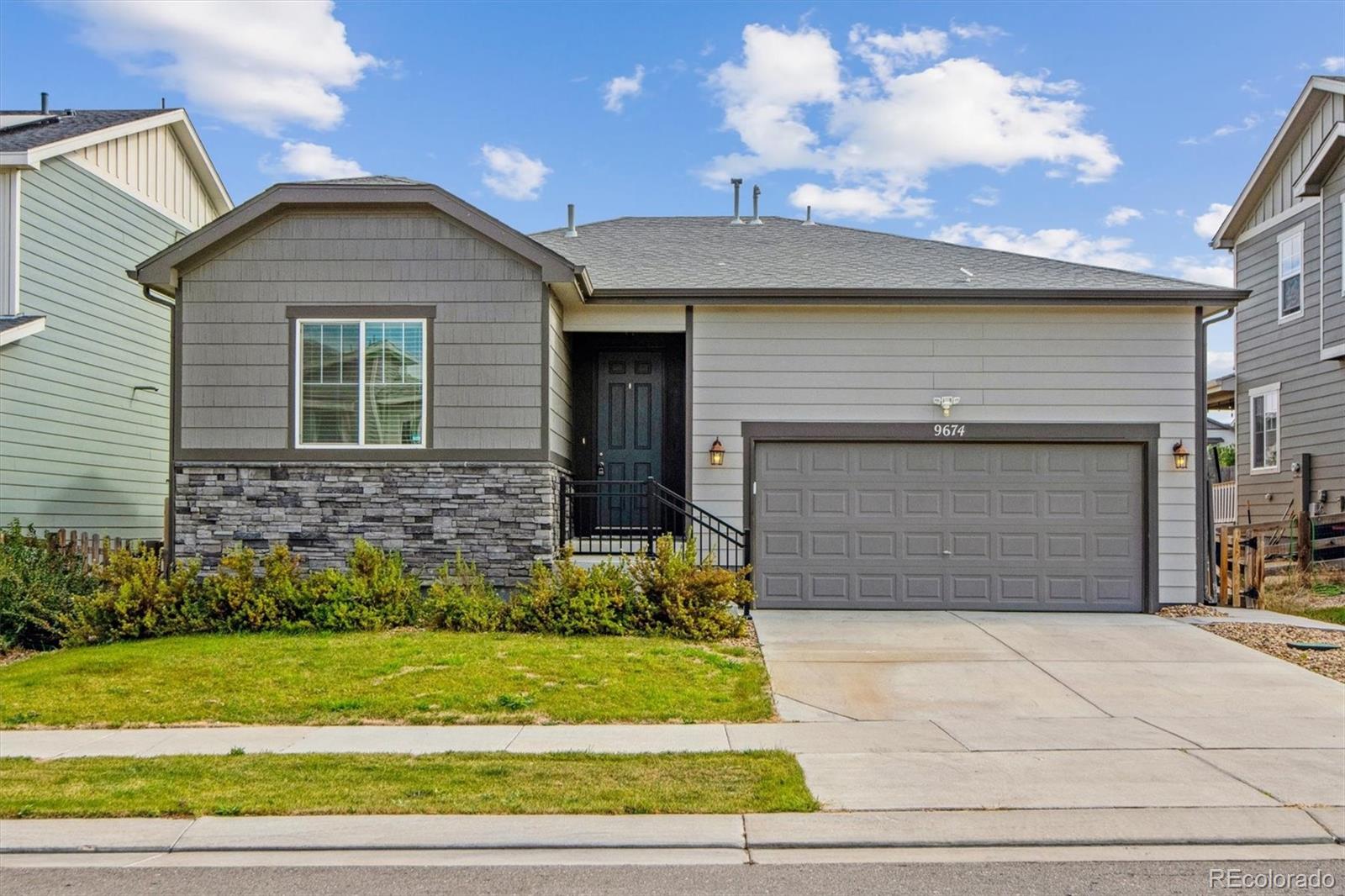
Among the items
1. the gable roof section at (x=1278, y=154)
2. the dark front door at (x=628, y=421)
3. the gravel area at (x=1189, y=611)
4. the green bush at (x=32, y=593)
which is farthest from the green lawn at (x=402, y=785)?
the gable roof section at (x=1278, y=154)

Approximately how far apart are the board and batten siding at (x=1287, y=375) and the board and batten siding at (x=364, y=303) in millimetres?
12994

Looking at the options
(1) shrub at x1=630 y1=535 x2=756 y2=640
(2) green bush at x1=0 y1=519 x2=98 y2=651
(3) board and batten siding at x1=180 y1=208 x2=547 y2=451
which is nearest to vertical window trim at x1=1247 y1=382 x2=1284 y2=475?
(1) shrub at x1=630 y1=535 x2=756 y2=640

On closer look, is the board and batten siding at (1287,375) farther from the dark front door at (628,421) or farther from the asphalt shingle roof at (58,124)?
the asphalt shingle roof at (58,124)

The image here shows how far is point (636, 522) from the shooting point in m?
13.4

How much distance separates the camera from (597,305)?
12.9m

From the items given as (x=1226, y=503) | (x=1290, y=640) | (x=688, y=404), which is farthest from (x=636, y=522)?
(x=1226, y=503)

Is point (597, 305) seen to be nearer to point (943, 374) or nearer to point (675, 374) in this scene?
point (675, 374)

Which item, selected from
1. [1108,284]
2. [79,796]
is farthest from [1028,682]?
[79,796]

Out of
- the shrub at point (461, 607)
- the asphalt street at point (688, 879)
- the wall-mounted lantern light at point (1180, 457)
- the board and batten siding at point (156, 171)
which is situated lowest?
the asphalt street at point (688, 879)

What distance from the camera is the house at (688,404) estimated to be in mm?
11797

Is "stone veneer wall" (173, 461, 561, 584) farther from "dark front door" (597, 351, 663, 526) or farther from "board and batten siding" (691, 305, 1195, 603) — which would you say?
"board and batten siding" (691, 305, 1195, 603)

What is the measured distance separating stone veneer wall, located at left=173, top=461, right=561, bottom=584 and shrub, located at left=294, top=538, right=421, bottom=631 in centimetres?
48

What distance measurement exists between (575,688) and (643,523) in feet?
16.3

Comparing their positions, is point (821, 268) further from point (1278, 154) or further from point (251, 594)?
point (1278, 154)
